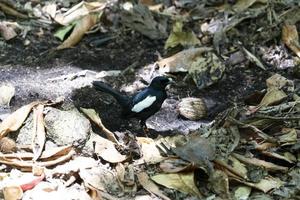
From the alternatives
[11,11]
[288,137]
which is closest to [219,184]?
[288,137]

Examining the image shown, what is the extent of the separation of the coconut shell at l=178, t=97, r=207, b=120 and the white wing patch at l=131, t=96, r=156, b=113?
40 centimetres

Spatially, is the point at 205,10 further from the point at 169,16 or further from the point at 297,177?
the point at 297,177

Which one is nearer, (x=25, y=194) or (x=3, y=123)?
(x=25, y=194)

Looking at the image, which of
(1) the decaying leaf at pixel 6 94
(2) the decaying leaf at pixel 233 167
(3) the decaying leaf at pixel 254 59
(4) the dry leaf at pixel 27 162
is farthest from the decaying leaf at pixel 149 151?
(3) the decaying leaf at pixel 254 59

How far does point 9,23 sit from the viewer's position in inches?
255

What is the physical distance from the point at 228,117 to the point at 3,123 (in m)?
1.53

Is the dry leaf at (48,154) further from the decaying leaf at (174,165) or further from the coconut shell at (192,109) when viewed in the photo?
the coconut shell at (192,109)

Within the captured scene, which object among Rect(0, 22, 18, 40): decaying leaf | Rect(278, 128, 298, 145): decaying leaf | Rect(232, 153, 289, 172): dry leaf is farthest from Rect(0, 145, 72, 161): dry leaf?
Rect(0, 22, 18, 40): decaying leaf

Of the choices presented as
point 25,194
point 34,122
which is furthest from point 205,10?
point 25,194

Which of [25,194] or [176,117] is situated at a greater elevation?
[25,194]

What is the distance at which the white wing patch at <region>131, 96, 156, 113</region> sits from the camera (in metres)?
4.86

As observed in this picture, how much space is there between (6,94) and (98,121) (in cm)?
89

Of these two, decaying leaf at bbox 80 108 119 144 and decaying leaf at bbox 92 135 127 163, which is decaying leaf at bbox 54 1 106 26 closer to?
decaying leaf at bbox 80 108 119 144

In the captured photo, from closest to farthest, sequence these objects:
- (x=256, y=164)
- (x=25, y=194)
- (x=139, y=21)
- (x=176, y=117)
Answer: (x=25, y=194), (x=256, y=164), (x=176, y=117), (x=139, y=21)
